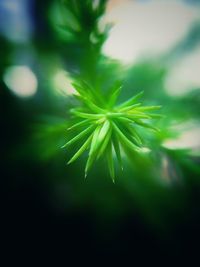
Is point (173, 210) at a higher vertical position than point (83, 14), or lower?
lower

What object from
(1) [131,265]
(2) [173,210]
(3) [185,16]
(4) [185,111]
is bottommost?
(1) [131,265]

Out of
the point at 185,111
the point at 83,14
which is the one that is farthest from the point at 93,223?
the point at 83,14

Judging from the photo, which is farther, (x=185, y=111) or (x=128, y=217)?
(x=128, y=217)

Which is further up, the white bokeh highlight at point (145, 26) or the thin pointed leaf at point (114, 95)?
the white bokeh highlight at point (145, 26)

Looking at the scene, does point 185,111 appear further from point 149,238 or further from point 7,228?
point 7,228

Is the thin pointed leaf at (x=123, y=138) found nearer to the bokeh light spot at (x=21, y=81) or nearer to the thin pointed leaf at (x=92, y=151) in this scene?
the thin pointed leaf at (x=92, y=151)

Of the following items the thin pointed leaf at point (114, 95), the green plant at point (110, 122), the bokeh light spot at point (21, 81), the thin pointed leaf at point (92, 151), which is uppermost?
the bokeh light spot at point (21, 81)

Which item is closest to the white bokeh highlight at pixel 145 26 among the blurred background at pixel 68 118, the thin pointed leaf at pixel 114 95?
the blurred background at pixel 68 118

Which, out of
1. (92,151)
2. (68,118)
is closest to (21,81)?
(68,118)

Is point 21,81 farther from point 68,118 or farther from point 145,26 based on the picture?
point 145,26
